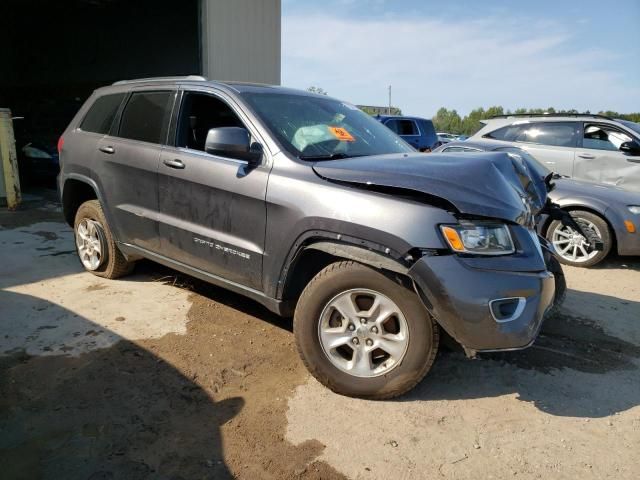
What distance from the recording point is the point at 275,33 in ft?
37.8

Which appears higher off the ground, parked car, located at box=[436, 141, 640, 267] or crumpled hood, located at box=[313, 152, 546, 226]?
crumpled hood, located at box=[313, 152, 546, 226]

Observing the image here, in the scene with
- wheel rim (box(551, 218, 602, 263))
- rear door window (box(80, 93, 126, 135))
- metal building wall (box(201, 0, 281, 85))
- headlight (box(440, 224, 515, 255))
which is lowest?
wheel rim (box(551, 218, 602, 263))

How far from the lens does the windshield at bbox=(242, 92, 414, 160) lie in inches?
128

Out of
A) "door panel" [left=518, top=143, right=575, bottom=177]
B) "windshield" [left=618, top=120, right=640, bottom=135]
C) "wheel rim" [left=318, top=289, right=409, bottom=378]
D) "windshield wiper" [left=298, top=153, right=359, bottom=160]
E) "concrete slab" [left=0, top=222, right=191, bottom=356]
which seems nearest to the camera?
"wheel rim" [left=318, top=289, right=409, bottom=378]

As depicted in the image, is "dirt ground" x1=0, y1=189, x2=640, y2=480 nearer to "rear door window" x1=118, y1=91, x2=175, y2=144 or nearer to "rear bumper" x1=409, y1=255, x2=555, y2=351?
"rear bumper" x1=409, y1=255, x2=555, y2=351

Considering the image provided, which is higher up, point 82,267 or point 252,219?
point 252,219

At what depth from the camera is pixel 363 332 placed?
2789 mm

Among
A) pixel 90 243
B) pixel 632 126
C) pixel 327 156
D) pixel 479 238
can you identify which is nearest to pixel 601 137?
pixel 632 126

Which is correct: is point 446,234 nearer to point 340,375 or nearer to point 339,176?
point 339,176

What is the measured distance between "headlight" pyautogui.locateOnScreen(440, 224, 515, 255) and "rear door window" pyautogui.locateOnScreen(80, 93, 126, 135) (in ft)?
10.9

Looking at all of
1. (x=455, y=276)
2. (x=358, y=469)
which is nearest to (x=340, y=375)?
(x=358, y=469)

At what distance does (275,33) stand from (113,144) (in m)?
8.41

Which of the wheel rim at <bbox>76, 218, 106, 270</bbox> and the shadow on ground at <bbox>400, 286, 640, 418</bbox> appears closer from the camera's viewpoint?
the shadow on ground at <bbox>400, 286, 640, 418</bbox>

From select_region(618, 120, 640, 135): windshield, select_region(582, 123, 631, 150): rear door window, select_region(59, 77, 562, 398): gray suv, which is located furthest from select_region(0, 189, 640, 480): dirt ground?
select_region(618, 120, 640, 135): windshield
